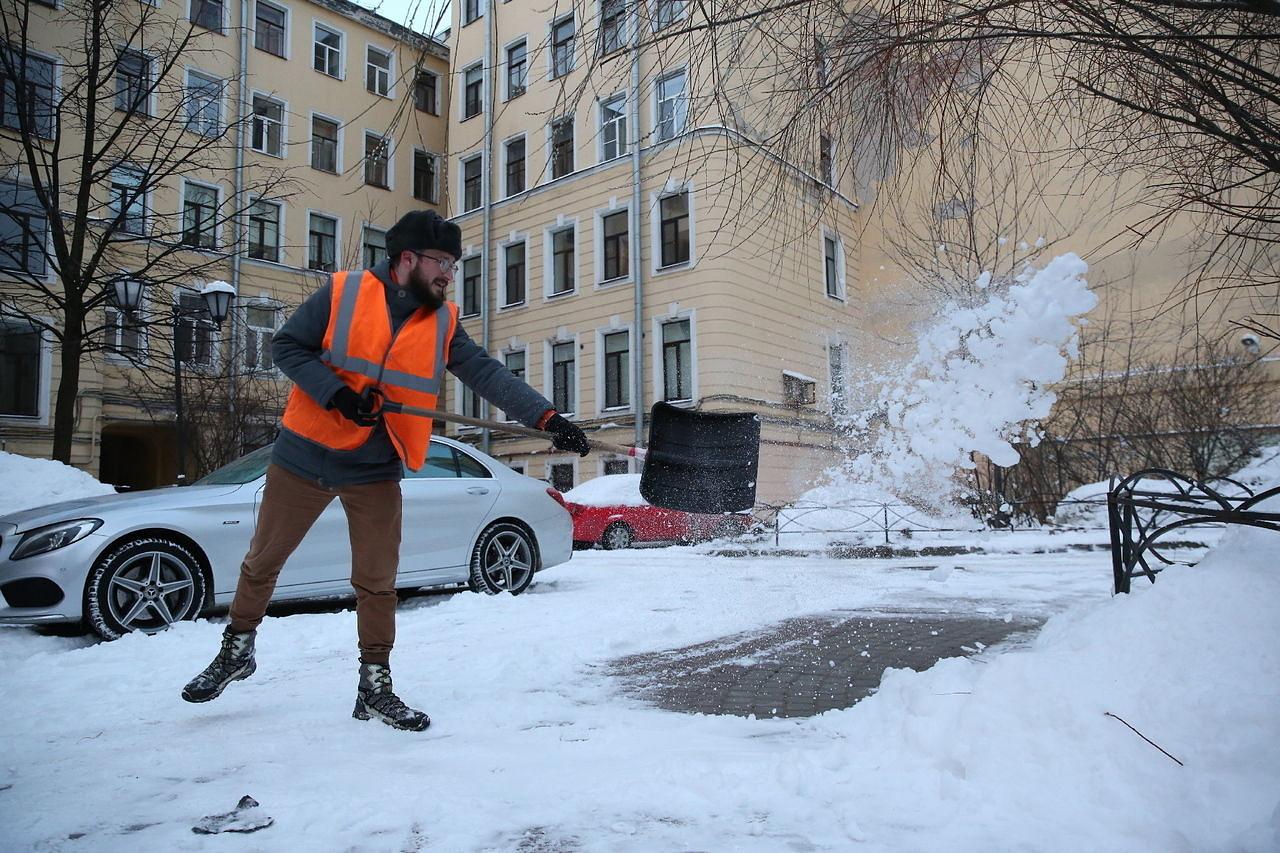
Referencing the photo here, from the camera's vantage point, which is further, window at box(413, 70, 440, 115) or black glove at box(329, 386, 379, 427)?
black glove at box(329, 386, 379, 427)

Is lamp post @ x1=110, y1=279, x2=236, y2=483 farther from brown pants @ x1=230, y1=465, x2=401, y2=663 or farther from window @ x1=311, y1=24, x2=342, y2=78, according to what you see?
window @ x1=311, y1=24, x2=342, y2=78

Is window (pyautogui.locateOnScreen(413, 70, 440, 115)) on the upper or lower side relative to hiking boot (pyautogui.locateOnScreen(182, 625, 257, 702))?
upper

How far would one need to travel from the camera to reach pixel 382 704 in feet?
11.9

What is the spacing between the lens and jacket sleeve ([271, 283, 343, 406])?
3.64m

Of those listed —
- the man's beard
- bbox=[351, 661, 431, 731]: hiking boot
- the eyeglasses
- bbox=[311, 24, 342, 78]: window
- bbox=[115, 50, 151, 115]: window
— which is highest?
bbox=[311, 24, 342, 78]: window

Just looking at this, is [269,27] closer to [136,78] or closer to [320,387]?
[136,78]

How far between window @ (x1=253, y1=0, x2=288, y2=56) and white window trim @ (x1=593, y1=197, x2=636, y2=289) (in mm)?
10919

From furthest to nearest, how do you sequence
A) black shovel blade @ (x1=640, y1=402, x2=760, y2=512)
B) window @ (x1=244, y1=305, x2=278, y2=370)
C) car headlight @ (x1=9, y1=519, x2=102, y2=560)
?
window @ (x1=244, y1=305, x2=278, y2=370) → car headlight @ (x1=9, y1=519, x2=102, y2=560) → black shovel blade @ (x1=640, y1=402, x2=760, y2=512)

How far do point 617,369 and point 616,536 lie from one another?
8.36 metres

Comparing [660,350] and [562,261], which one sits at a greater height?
[562,261]

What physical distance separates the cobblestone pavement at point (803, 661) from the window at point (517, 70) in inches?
110

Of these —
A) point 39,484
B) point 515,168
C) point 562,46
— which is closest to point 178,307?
point 39,484

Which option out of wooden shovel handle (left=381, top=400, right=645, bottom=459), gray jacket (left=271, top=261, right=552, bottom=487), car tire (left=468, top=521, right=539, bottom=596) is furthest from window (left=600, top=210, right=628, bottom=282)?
gray jacket (left=271, top=261, right=552, bottom=487)

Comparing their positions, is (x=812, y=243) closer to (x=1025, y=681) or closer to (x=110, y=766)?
(x=1025, y=681)
